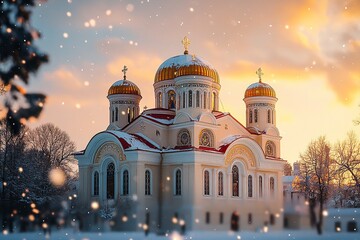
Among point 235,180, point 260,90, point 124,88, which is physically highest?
point 124,88

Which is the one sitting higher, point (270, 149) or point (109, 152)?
point (270, 149)

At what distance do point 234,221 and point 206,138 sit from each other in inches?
213

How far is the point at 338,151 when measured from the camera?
1505 inches

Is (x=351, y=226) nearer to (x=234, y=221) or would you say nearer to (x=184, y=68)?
(x=234, y=221)

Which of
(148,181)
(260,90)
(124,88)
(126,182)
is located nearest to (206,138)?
(148,181)

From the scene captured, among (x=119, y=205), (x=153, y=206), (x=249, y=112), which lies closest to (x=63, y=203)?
(x=119, y=205)

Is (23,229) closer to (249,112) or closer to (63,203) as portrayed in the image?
(63,203)

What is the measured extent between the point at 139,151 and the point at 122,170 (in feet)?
5.37

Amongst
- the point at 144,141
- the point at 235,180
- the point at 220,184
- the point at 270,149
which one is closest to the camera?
the point at 220,184

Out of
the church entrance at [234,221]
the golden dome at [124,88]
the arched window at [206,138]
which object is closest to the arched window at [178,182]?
the arched window at [206,138]

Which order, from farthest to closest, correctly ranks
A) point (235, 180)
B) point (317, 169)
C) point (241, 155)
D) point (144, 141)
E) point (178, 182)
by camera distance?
point (317, 169)
point (241, 155)
point (144, 141)
point (235, 180)
point (178, 182)

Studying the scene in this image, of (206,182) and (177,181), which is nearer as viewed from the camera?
(206,182)

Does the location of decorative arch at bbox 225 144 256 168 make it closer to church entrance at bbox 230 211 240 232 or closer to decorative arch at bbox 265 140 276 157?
church entrance at bbox 230 211 240 232

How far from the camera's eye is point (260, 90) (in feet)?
126
